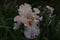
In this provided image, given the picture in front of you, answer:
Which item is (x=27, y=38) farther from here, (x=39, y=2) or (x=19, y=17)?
(x=39, y=2)

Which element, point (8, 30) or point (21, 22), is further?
point (8, 30)

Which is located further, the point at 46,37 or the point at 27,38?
the point at 46,37

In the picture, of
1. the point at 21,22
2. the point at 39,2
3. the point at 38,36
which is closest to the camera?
the point at 21,22

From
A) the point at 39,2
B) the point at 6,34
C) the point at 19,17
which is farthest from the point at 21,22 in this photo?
the point at 39,2

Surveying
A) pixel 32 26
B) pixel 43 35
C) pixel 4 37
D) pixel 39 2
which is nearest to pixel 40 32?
pixel 43 35

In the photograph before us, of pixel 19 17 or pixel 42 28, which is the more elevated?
pixel 19 17

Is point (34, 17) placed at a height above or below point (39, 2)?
above

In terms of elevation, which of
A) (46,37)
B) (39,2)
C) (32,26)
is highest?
(32,26)

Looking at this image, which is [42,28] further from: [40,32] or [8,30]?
[8,30]

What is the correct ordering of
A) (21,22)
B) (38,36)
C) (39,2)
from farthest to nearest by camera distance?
(39,2), (38,36), (21,22)
